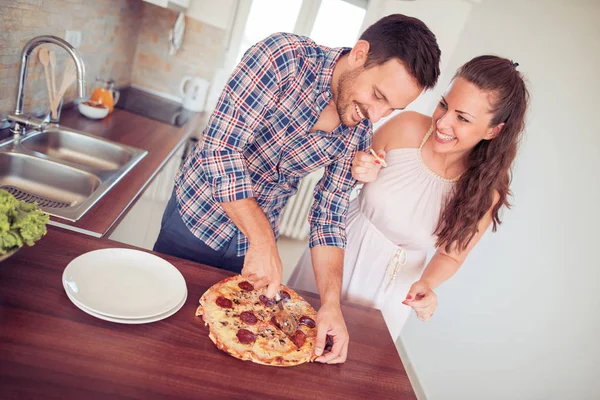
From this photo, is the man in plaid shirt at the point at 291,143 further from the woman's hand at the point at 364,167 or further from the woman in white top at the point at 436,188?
the woman in white top at the point at 436,188

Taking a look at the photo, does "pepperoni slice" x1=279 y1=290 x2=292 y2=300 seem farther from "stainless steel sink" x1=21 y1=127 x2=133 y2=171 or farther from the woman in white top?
Result: "stainless steel sink" x1=21 y1=127 x2=133 y2=171

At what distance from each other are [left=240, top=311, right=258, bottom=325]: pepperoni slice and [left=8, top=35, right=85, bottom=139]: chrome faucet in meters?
0.96

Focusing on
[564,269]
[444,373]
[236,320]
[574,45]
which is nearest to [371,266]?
[236,320]

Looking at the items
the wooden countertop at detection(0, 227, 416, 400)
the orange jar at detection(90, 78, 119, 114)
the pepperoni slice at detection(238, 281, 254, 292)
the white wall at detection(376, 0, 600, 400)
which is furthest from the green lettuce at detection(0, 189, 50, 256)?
the white wall at detection(376, 0, 600, 400)

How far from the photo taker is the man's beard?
3.86 ft

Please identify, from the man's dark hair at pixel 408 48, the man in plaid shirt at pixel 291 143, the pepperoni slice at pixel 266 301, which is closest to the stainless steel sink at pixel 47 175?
the man in plaid shirt at pixel 291 143

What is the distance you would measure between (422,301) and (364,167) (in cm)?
45

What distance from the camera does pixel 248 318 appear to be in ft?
3.40

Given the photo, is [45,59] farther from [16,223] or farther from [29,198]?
[16,223]

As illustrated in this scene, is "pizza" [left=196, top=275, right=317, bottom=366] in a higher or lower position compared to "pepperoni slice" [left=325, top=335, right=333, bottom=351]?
higher

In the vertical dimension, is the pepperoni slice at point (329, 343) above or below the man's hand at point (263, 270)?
below

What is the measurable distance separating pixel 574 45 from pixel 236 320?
223 centimetres

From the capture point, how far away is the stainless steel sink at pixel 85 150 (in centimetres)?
191

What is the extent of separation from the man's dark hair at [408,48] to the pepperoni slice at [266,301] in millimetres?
646
